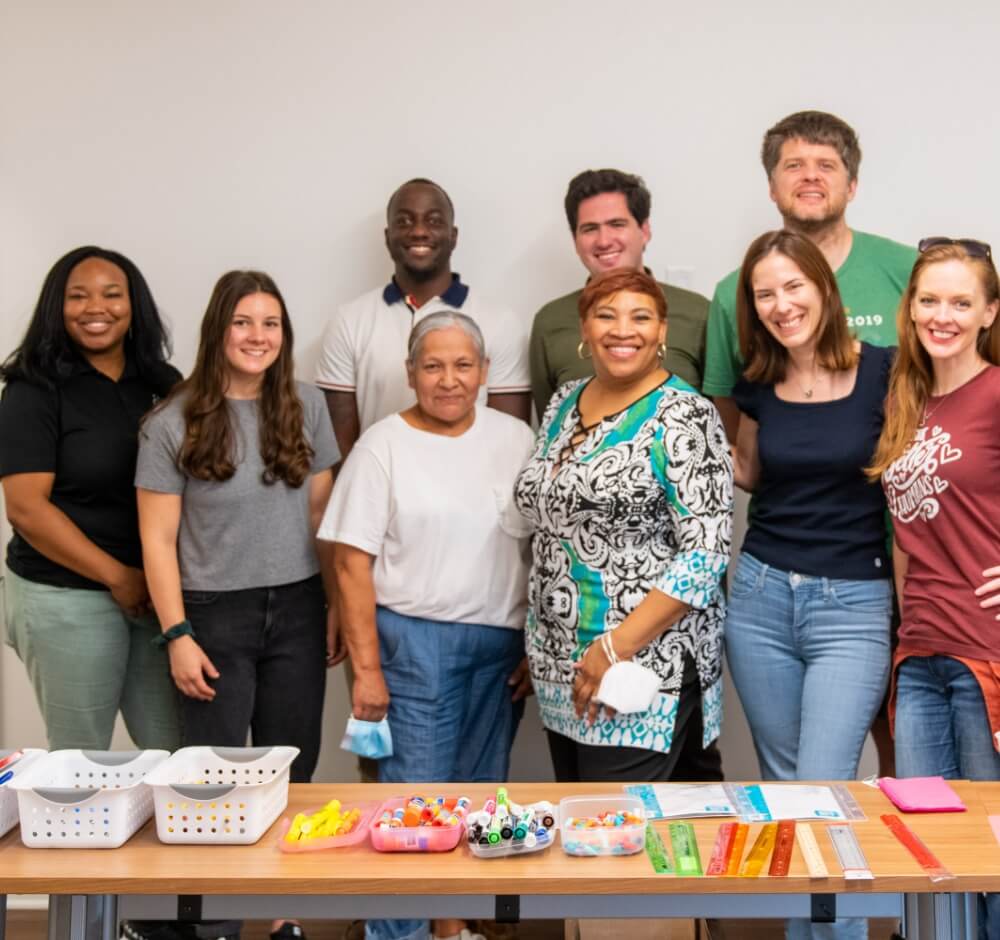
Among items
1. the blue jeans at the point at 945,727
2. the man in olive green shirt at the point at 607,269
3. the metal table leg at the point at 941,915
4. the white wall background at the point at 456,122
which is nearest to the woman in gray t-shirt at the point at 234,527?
the man in olive green shirt at the point at 607,269

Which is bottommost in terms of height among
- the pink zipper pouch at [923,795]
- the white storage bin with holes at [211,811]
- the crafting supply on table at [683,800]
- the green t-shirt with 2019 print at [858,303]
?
the crafting supply on table at [683,800]

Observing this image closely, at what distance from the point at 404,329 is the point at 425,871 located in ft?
6.08

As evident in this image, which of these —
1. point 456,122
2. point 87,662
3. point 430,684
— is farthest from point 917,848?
point 456,122

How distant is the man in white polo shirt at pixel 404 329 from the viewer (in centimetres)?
316

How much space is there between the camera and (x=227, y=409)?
2.57 meters

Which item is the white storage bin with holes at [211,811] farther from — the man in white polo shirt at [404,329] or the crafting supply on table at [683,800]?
the man in white polo shirt at [404,329]

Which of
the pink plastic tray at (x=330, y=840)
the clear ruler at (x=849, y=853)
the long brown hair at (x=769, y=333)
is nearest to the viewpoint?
the clear ruler at (x=849, y=853)

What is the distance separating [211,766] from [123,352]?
1330 mm

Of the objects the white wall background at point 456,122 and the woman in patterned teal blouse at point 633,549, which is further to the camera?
the white wall background at point 456,122

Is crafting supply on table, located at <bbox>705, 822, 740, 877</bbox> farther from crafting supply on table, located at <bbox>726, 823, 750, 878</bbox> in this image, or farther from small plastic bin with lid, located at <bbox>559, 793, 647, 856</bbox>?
small plastic bin with lid, located at <bbox>559, 793, 647, 856</bbox>

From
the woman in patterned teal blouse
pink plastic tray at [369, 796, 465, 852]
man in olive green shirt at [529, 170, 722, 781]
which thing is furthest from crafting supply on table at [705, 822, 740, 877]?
man in olive green shirt at [529, 170, 722, 781]

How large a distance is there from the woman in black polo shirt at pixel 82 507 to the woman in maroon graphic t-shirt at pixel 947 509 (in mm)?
1776

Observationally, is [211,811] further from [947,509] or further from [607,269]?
[607,269]

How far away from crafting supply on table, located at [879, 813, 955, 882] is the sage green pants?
171 cm
